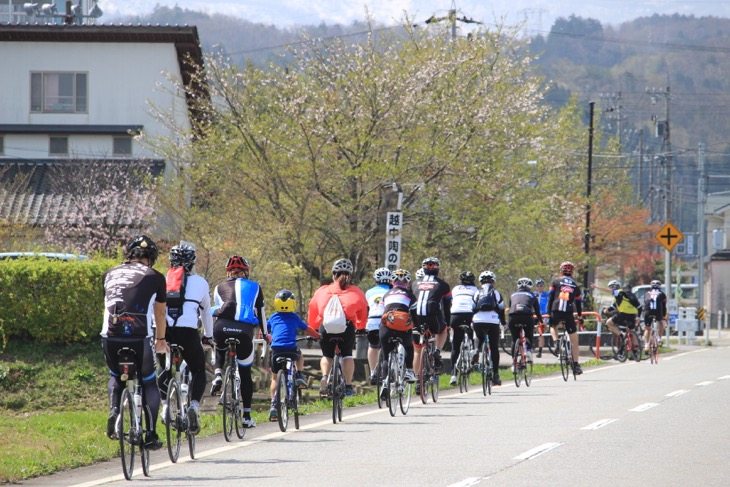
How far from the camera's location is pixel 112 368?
10.3m

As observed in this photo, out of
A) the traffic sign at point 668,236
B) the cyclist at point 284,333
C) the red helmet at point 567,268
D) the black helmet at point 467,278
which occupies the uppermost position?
the traffic sign at point 668,236

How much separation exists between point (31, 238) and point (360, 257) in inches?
406

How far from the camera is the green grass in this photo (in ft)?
38.8

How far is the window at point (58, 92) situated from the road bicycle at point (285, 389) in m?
30.1

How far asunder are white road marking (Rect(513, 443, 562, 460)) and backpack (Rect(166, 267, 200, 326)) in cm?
333

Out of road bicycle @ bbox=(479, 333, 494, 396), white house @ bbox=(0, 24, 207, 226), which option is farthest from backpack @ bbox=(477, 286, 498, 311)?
white house @ bbox=(0, 24, 207, 226)

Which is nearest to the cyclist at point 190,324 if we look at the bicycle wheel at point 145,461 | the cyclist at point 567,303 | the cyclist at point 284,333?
the bicycle wheel at point 145,461

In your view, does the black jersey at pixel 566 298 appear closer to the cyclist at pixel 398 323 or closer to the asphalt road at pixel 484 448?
the asphalt road at pixel 484 448

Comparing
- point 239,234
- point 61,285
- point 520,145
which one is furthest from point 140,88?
point 61,285

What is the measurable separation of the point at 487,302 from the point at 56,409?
6.56 meters

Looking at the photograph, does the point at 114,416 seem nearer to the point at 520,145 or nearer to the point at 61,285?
the point at 61,285

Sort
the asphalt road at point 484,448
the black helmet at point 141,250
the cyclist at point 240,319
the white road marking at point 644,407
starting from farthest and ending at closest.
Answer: the white road marking at point 644,407 → the cyclist at point 240,319 → the black helmet at point 141,250 → the asphalt road at point 484,448

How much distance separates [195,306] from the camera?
11992 millimetres

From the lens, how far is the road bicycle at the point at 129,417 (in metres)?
9.97
